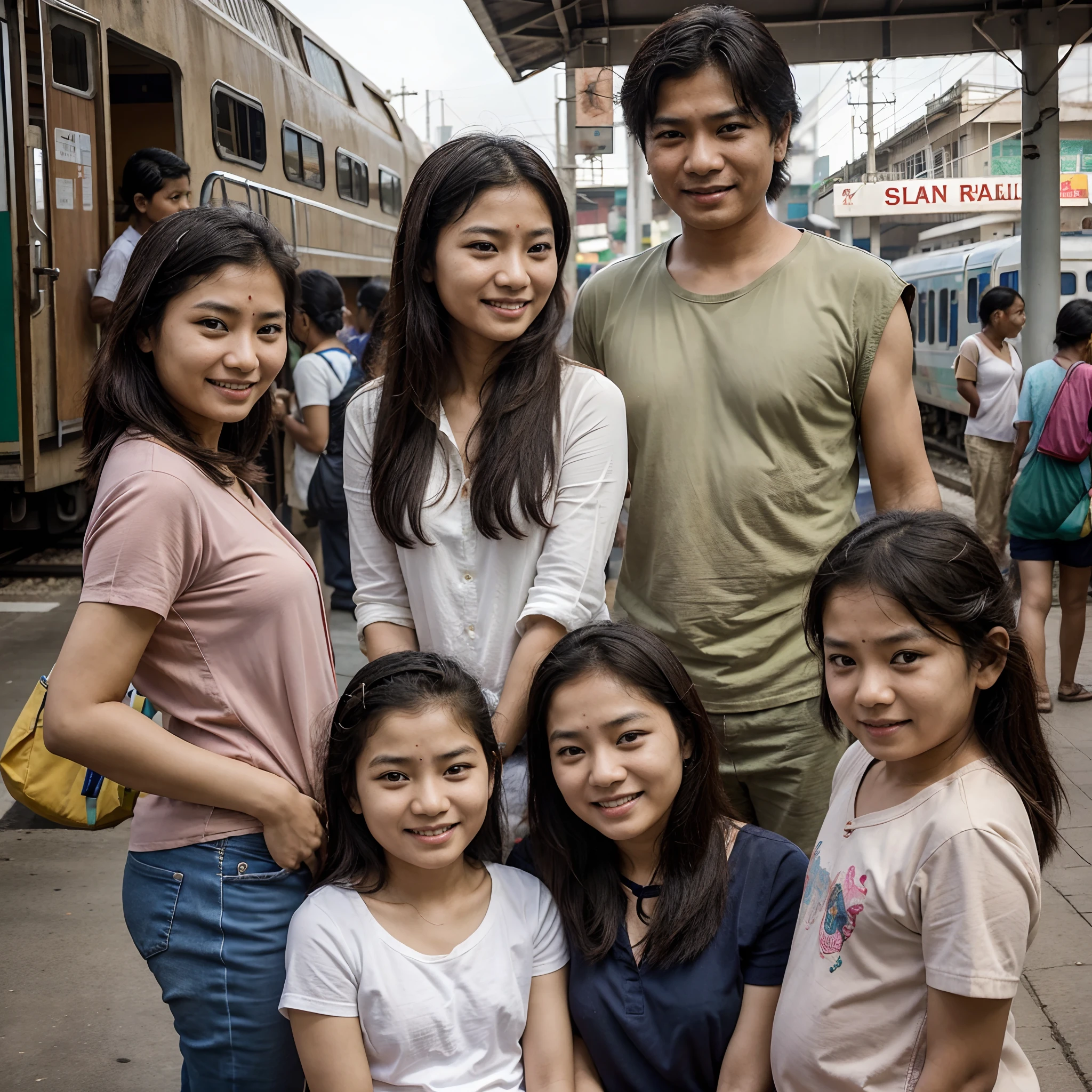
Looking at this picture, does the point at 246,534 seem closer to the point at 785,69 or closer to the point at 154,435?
the point at 154,435

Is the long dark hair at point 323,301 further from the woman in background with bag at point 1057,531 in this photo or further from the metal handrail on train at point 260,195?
the woman in background with bag at point 1057,531

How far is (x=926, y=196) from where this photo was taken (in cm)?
2764

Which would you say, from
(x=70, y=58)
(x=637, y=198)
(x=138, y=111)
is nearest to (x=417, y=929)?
(x=70, y=58)

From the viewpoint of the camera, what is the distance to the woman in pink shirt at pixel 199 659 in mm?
1697

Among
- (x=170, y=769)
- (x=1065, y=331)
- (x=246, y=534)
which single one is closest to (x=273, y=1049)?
(x=170, y=769)

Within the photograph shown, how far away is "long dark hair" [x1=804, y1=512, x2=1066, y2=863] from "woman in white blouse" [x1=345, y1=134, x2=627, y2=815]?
429 mm

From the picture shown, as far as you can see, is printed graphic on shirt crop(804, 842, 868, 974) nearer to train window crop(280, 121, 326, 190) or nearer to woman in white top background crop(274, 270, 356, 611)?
woman in white top background crop(274, 270, 356, 611)

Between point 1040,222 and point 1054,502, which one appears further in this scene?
point 1040,222

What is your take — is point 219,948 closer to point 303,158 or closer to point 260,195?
point 260,195

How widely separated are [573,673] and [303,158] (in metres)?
10.2

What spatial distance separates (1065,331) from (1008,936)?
17.8 feet

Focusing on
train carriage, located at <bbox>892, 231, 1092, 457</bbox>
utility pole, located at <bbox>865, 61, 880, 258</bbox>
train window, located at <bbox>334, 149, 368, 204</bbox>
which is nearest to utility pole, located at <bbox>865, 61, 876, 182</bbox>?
utility pole, located at <bbox>865, 61, 880, 258</bbox>

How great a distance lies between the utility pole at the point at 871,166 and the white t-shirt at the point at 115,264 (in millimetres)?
22050

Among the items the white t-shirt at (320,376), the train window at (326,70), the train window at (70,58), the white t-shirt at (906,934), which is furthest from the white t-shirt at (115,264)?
the train window at (326,70)
